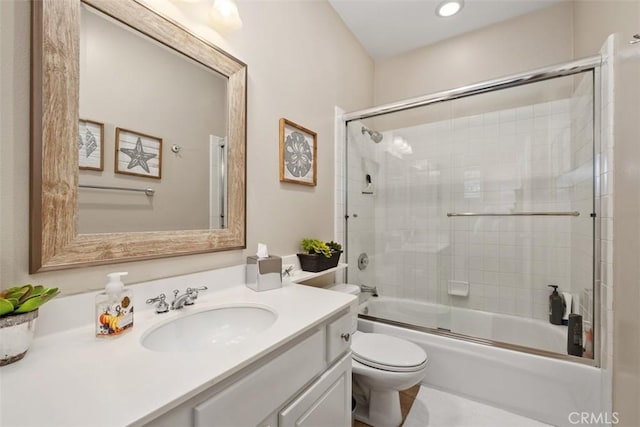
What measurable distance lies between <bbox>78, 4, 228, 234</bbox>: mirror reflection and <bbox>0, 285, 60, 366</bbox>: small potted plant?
22 cm

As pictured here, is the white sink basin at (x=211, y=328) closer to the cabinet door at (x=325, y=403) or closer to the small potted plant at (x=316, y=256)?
the cabinet door at (x=325, y=403)

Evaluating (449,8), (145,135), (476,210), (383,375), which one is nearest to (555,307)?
(476,210)

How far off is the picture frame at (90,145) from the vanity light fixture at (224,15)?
2.13ft

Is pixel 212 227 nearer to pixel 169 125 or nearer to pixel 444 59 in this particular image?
pixel 169 125

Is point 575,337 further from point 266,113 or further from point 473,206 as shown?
point 266,113

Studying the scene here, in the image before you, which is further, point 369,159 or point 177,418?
point 369,159

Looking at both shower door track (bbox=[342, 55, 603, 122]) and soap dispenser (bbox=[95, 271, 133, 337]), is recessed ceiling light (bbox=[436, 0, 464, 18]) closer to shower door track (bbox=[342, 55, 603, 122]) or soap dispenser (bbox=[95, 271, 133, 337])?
shower door track (bbox=[342, 55, 603, 122])

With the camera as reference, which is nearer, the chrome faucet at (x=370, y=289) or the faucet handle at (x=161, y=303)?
the faucet handle at (x=161, y=303)

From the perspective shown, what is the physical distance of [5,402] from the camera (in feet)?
1.56

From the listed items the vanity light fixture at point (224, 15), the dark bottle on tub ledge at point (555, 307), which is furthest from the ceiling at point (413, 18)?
the dark bottle on tub ledge at point (555, 307)

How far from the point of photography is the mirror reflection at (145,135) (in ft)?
2.79

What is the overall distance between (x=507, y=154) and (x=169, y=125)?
232 centimetres

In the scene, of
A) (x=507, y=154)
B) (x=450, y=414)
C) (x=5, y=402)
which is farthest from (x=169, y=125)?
(x=507, y=154)

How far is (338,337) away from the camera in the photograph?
1052 mm
